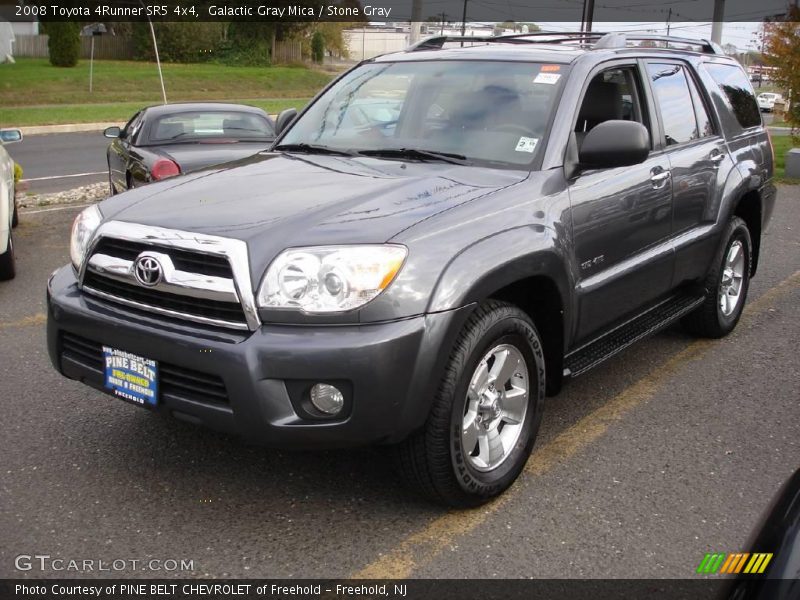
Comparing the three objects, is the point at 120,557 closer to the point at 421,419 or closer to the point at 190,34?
the point at 421,419

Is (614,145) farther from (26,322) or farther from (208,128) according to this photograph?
(208,128)

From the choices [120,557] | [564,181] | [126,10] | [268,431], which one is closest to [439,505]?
[268,431]

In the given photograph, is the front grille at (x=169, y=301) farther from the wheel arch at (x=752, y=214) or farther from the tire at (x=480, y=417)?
the wheel arch at (x=752, y=214)

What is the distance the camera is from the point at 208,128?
30.7 ft

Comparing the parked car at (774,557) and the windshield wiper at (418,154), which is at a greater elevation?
the windshield wiper at (418,154)

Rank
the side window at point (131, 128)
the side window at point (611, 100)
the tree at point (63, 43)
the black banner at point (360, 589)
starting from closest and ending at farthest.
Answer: the black banner at point (360, 589)
the side window at point (611, 100)
the side window at point (131, 128)
the tree at point (63, 43)

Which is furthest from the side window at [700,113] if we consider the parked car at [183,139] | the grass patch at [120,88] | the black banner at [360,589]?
the grass patch at [120,88]

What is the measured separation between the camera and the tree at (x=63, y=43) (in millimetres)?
38375

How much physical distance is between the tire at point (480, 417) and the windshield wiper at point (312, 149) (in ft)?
4.31

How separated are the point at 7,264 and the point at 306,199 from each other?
14.8 ft

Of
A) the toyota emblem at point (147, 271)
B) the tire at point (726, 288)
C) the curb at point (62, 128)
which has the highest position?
the toyota emblem at point (147, 271)

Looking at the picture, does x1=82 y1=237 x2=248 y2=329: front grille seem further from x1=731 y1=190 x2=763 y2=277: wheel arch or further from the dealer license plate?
x1=731 y1=190 x2=763 y2=277: wheel arch

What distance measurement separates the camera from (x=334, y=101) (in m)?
4.82

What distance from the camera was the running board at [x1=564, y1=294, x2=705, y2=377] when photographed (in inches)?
159
